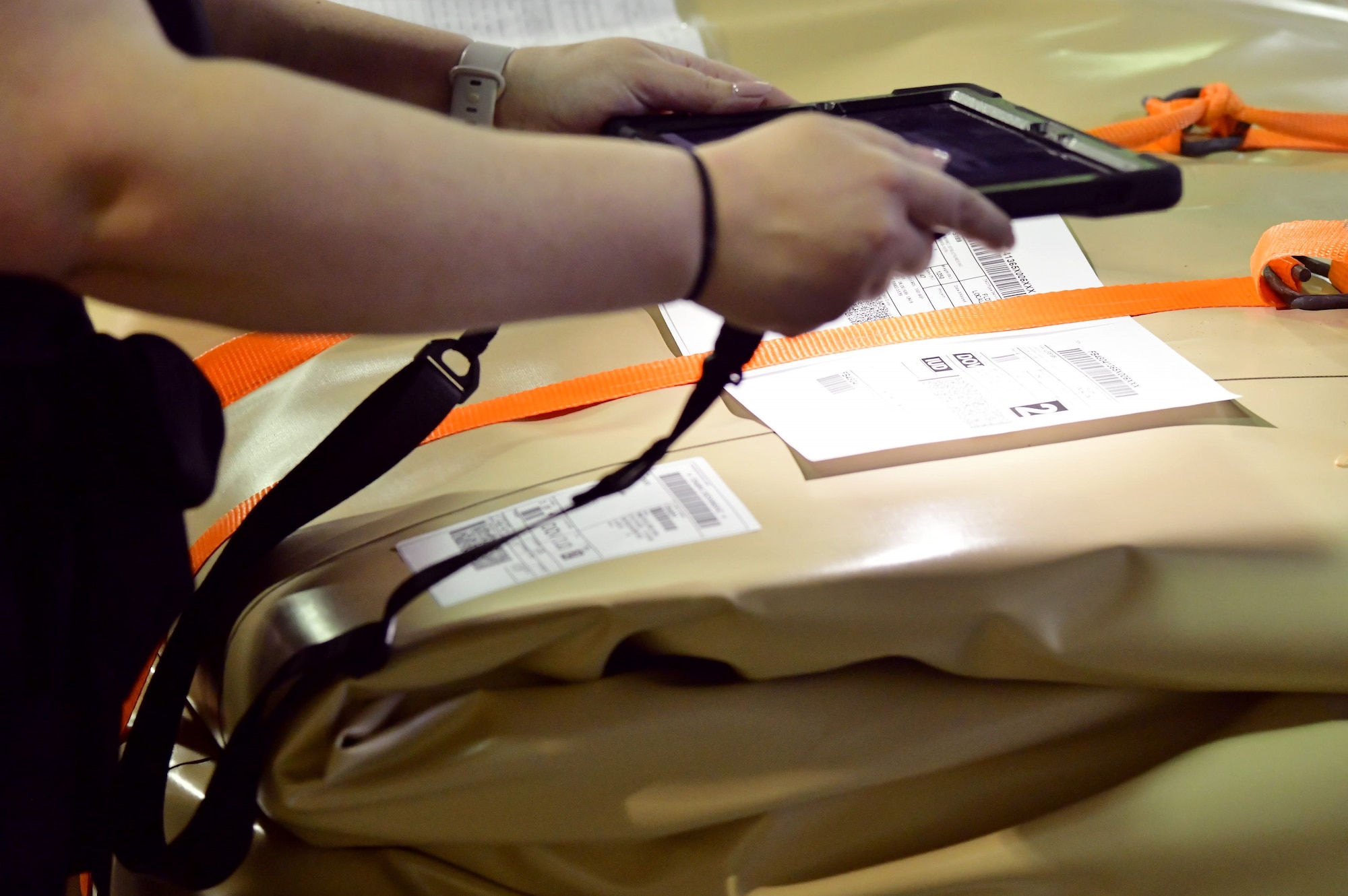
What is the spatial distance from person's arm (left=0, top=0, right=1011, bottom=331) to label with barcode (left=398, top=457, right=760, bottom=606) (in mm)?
107

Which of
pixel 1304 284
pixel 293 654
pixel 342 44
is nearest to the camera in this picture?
pixel 293 654

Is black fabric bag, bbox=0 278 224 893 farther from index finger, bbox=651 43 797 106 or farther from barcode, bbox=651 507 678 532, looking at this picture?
index finger, bbox=651 43 797 106

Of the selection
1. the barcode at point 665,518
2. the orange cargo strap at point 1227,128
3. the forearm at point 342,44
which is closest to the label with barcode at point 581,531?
the barcode at point 665,518

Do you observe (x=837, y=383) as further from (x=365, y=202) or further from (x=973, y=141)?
(x=365, y=202)

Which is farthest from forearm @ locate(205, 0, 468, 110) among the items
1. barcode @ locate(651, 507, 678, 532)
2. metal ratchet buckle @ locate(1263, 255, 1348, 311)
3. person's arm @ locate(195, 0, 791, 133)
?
metal ratchet buckle @ locate(1263, 255, 1348, 311)

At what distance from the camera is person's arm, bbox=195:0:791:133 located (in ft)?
1.60

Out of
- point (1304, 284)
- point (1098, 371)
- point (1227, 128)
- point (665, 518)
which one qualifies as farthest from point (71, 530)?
point (1227, 128)

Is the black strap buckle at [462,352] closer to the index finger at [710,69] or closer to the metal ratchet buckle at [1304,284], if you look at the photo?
the index finger at [710,69]

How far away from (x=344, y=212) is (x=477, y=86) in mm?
255

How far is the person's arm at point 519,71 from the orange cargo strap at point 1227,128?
1.22 ft

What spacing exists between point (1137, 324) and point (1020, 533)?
0.20 metres

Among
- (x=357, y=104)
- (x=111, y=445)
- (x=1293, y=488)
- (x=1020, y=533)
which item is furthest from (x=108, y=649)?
(x=1293, y=488)

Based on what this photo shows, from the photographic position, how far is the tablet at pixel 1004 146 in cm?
36

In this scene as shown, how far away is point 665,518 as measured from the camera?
420 millimetres
